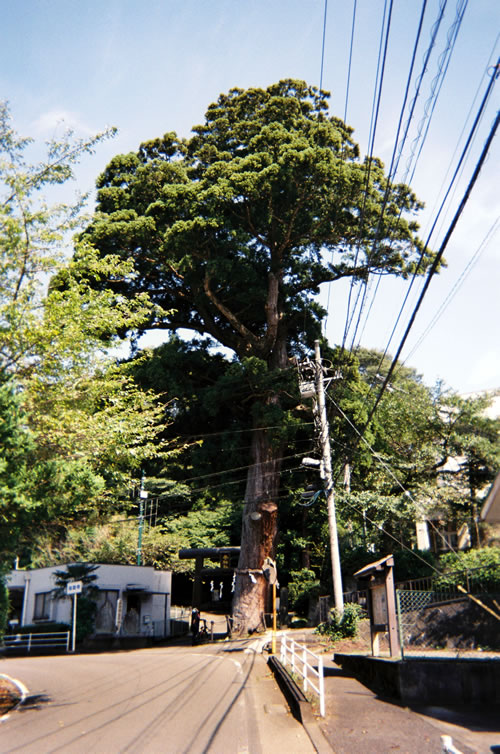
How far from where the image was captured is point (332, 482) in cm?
1950

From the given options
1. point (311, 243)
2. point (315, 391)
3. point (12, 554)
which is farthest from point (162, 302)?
point (12, 554)

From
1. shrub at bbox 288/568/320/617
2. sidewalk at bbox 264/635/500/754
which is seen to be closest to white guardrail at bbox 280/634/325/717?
sidewalk at bbox 264/635/500/754

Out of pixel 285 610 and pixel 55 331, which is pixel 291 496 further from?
pixel 55 331

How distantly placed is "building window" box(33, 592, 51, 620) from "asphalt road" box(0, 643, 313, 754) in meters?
12.4

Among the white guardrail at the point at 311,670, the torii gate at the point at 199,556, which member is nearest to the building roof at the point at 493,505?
the white guardrail at the point at 311,670

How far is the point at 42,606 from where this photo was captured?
94.9ft

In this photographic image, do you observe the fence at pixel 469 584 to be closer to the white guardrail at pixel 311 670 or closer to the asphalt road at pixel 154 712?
the white guardrail at pixel 311 670

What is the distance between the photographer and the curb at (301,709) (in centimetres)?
718

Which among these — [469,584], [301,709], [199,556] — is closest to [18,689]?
[301,709]

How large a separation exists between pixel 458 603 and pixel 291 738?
387 inches

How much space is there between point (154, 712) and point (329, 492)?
1088cm

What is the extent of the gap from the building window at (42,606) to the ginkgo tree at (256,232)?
1156 cm

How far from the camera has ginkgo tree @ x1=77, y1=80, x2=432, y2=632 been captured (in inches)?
853

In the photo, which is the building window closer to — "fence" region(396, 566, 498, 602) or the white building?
the white building
